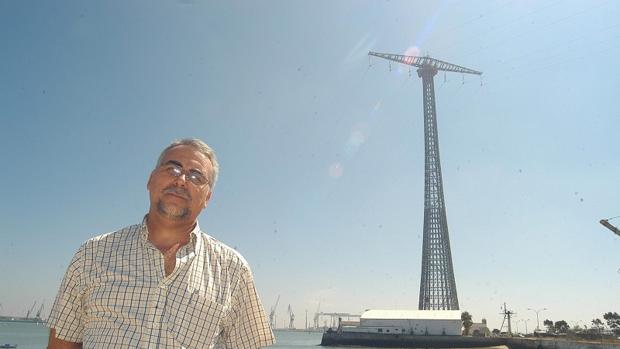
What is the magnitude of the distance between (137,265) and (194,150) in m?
0.80

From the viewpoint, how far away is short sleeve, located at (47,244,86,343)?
8.57 ft

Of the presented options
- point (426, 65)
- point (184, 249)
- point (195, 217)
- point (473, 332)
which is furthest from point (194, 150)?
point (426, 65)

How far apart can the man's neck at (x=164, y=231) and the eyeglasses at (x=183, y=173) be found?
0.25 meters

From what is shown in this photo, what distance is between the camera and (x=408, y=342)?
70312 millimetres

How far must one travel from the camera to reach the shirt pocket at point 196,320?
8.26 feet

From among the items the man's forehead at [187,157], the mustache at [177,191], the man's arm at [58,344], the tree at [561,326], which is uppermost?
the tree at [561,326]

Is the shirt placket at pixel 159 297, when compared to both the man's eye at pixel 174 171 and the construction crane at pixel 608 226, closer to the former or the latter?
the man's eye at pixel 174 171

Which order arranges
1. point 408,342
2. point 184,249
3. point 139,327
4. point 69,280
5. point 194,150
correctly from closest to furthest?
point 139,327 < point 69,280 < point 184,249 < point 194,150 < point 408,342

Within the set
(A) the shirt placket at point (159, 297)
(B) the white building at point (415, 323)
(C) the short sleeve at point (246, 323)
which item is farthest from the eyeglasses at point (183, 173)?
(B) the white building at point (415, 323)

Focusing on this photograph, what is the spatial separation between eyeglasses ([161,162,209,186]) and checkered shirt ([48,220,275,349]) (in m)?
0.29

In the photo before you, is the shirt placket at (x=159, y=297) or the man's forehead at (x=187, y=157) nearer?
the shirt placket at (x=159, y=297)

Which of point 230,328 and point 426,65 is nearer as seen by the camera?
point 230,328

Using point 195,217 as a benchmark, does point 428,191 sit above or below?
above

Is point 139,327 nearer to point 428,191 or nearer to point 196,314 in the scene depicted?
point 196,314
